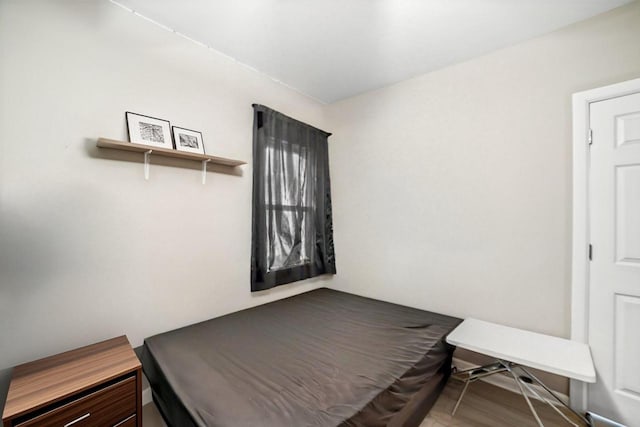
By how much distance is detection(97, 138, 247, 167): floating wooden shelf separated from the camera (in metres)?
1.52

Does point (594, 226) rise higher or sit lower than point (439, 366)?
higher

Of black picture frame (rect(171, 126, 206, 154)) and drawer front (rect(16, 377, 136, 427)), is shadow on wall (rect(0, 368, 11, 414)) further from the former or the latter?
black picture frame (rect(171, 126, 206, 154))

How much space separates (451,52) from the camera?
7.02ft

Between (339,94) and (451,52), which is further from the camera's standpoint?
(339,94)

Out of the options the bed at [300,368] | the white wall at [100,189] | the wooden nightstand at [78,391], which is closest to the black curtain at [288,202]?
the white wall at [100,189]

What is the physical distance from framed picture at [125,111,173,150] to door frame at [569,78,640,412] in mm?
2830

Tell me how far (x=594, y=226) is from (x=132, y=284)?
3.08 metres

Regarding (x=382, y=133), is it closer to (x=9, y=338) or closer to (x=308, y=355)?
(x=308, y=355)

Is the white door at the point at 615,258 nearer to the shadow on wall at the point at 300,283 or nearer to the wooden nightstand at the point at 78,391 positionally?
the shadow on wall at the point at 300,283

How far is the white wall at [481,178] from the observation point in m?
1.81

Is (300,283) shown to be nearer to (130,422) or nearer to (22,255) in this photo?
(130,422)

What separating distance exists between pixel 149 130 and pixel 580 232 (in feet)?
9.85

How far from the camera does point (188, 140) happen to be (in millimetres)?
1948

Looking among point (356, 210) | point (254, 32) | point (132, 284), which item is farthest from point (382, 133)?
point (132, 284)
